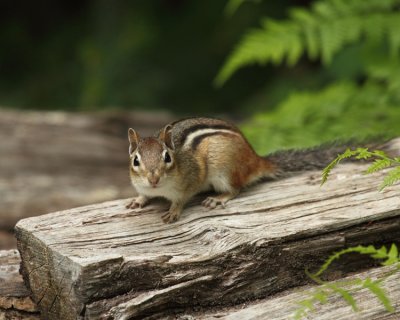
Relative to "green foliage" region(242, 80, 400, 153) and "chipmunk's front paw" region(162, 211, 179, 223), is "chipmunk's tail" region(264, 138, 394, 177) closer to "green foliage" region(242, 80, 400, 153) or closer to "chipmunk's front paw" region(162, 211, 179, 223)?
"green foliage" region(242, 80, 400, 153)

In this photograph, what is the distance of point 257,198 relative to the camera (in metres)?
3.60

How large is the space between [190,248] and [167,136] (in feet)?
2.17

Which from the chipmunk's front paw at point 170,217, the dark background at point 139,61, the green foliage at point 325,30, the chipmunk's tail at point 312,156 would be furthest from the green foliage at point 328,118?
the dark background at point 139,61

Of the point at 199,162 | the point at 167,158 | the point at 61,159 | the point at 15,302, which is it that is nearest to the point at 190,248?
the point at 167,158

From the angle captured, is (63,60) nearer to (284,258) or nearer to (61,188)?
(61,188)

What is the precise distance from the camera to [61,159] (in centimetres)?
599

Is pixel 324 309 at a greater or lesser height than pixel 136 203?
lesser

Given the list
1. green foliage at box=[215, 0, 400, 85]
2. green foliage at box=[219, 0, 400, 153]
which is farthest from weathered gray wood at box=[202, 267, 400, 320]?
green foliage at box=[215, 0, 400, 85]

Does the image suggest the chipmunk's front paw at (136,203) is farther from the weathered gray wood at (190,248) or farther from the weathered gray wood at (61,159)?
the weathered gray wood at (61,159)

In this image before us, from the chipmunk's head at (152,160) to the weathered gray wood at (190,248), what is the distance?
0.17 m

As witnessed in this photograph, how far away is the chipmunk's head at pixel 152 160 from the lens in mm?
3424

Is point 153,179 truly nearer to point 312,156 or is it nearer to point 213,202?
point 213,202

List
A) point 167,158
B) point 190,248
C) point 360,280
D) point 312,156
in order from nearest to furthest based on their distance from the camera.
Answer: point 360,280
point 190,248
point 167,158
point 312,156

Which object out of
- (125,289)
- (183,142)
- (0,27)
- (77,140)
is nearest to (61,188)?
(77,140)
